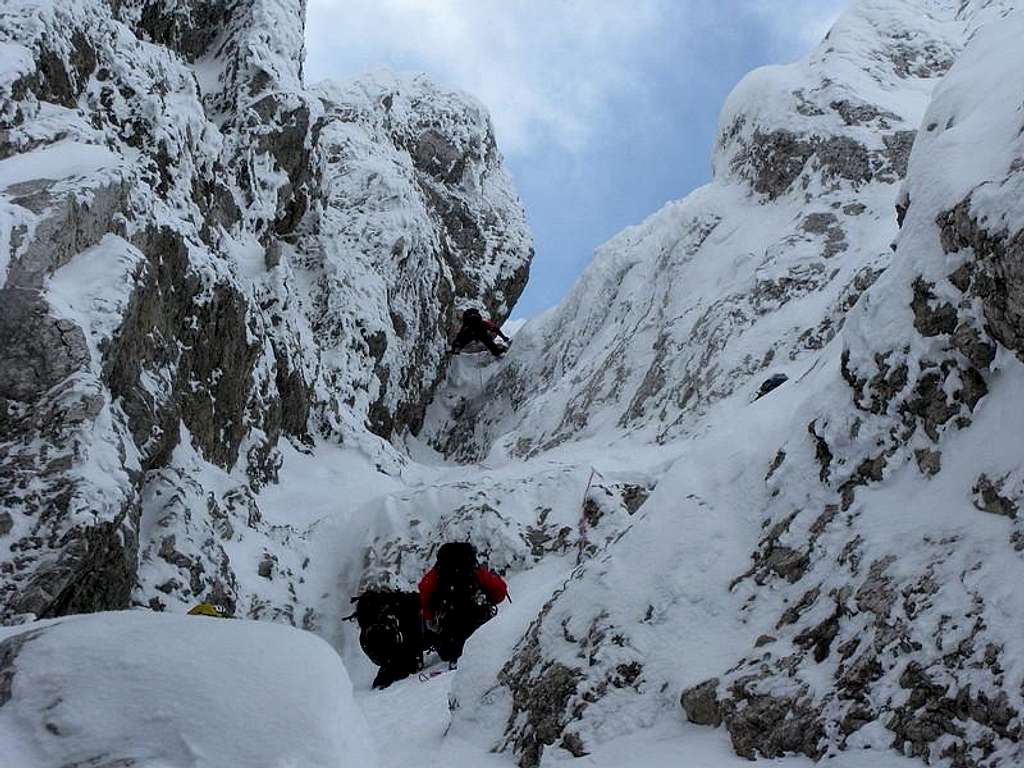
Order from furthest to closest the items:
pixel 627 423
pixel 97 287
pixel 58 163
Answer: pixel 627 423, pixel 58 163, pixel 97 287

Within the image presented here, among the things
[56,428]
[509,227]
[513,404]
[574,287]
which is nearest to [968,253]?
[56,428]

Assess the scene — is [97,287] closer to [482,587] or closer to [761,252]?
[482,587]

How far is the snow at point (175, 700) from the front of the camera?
10.8ft

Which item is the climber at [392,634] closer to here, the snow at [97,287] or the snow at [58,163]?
the snow at [97,287]

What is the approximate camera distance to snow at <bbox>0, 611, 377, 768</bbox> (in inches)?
129

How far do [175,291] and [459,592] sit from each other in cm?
889

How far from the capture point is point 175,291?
16.3 meters

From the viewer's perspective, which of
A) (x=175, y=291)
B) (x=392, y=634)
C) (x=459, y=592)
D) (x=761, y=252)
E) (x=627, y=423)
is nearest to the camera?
(x=459, y=592)

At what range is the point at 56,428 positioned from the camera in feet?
36.7

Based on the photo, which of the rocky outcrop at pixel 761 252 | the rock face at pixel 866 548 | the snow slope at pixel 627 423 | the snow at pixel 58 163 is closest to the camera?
the rock face at pixel 866 548

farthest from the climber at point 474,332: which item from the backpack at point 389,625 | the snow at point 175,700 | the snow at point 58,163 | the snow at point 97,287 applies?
the snow at point 175,700

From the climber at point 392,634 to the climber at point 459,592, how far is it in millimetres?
922

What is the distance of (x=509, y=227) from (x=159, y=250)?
28174mm

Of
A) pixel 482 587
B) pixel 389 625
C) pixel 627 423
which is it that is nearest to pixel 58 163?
pixel 389 625
